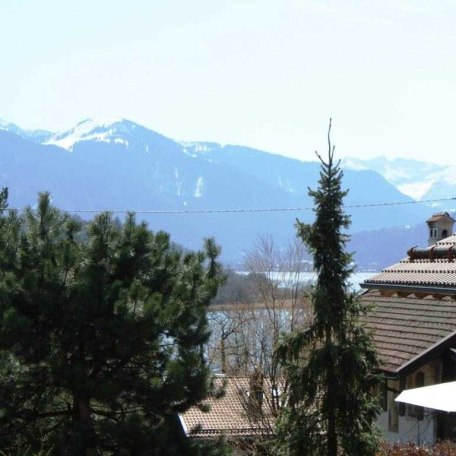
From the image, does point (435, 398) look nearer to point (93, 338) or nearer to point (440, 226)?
point (93, 338)

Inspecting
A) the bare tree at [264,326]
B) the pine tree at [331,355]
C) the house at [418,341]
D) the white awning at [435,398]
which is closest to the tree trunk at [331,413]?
the pine tree at [331,355]

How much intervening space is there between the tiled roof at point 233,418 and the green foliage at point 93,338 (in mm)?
6421

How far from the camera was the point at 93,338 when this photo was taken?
11703mm

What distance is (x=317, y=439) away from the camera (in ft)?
36.6

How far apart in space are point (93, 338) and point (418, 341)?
6860 mm

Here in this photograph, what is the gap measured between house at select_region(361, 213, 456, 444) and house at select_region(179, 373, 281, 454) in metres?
2.25

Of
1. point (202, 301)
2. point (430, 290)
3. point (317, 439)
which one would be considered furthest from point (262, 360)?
point (317, 439)

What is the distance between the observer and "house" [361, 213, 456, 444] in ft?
51.0

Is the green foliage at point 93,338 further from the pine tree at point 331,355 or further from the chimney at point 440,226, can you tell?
the chimney at point 440,226

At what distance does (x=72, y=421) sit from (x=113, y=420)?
0.60 m

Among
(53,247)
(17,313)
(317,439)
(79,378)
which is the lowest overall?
(317,439)

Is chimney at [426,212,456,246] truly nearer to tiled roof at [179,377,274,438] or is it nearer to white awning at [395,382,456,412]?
tiled roof at [179,377,274,438]

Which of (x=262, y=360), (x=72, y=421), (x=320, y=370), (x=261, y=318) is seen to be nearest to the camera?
(x=320, y=370)

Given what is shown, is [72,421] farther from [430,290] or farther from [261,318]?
[261,318]
